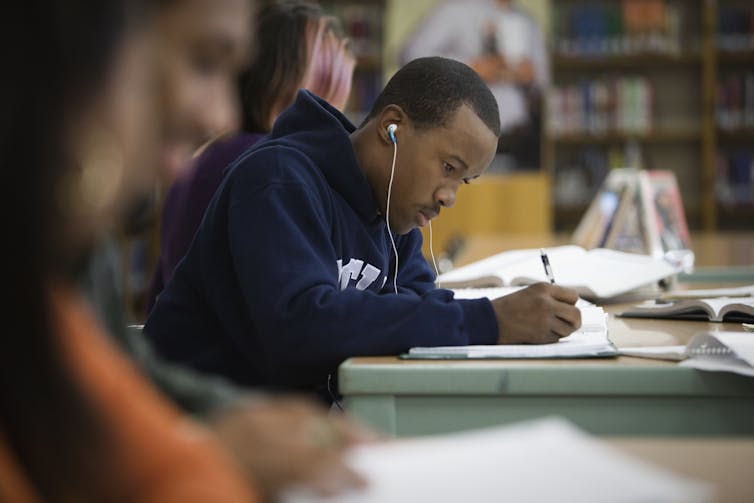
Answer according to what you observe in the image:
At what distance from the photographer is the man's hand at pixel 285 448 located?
59 cm

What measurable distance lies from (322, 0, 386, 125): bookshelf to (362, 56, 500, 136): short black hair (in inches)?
177

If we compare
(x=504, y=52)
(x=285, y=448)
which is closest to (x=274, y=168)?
(x=285, y=448)

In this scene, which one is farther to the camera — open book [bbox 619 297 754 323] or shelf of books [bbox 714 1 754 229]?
shelf of books [bbox 714 1 754 229]

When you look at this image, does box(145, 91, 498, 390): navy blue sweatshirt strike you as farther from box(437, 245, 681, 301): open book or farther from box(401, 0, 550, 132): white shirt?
box(401, 0, 550, 132): white shirt

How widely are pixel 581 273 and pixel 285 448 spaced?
1548 mm

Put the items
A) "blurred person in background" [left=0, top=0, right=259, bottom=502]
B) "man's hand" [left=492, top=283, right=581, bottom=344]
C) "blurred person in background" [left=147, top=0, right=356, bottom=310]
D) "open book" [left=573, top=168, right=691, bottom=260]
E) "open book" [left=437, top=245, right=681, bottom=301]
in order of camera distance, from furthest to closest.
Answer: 1. "open book" [left=573, top=168, right=691, bottom=260]
2. "blurred person in background" [left=147, top=0, right=356, bottom=310]
3. "open book" [left=437, top=245, right=681, bottom=301]
4. "man's hand" [left=492, top=283, right=581, bottom=344]
5. "blurred person in background" [left=0, top=0, right=259, bottom=502]

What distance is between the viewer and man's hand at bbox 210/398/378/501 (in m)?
0.59

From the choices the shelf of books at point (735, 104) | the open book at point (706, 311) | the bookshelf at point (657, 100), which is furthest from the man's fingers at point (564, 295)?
the shelf of books at point (735, 104)

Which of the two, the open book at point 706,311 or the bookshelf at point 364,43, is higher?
the bookshelf at point 364,43

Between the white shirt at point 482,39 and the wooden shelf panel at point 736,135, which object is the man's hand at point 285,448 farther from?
the wooden shelf panel at point 736,135

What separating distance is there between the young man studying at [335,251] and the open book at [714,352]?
0.15m

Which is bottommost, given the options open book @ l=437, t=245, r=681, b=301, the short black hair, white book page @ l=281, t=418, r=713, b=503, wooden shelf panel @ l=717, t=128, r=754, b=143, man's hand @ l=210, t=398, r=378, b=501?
open book @ l=437, t=245, r=681, b=301

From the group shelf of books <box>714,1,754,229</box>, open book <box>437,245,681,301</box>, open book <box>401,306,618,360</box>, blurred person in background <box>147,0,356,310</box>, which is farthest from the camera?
shelf of books <box>714,1,754,229</box>

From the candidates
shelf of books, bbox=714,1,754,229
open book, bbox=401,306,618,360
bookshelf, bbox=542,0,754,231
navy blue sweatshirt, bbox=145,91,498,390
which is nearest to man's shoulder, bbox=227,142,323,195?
navy blue sweatshirt, bbox=145,91,498,390
